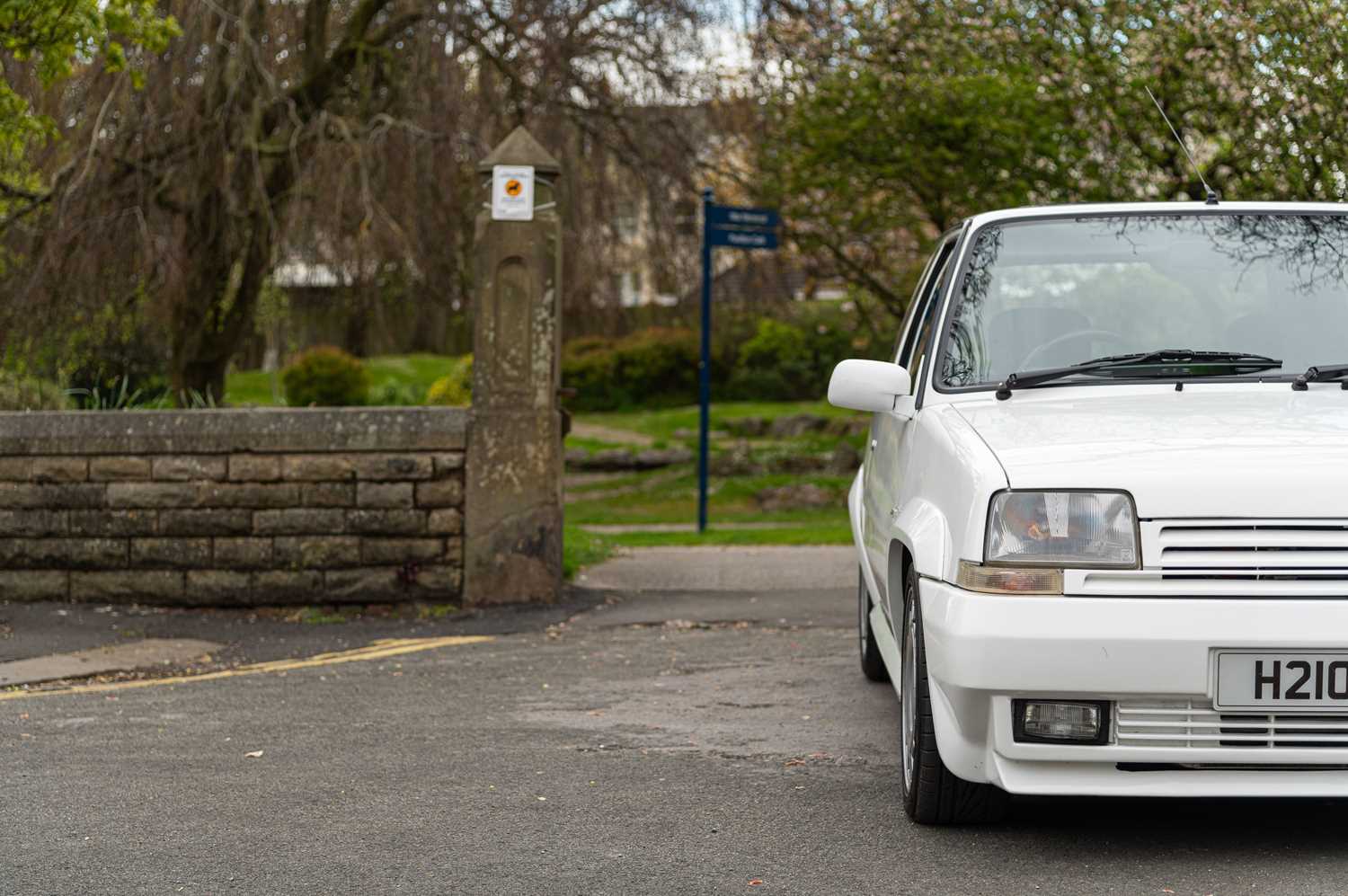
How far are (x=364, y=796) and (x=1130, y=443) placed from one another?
2538 mm

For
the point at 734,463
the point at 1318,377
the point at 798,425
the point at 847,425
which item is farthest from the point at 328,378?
the point at 1318,377

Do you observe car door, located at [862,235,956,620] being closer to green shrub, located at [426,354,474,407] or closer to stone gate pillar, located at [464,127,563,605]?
stone gate pillar, located at [464,127,563,605]

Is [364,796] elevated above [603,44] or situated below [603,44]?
below

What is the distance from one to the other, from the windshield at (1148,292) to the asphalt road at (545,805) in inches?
54.9

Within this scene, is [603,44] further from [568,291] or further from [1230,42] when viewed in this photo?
[1230,42]

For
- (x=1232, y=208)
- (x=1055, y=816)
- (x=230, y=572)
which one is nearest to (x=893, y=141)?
(x=230, y=572)

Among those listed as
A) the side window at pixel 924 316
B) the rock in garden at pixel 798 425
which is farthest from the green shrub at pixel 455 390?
the side window at pixel 924 316

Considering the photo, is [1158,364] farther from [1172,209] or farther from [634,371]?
[634,371]

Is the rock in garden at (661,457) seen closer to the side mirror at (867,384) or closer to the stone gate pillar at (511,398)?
the stone gate pillar at (511,398)

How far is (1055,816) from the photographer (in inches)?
190

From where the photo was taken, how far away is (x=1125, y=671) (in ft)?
13.2

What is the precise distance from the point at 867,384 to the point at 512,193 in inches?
188

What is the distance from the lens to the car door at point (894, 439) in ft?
18.3

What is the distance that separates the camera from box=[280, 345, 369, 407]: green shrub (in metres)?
28.3
